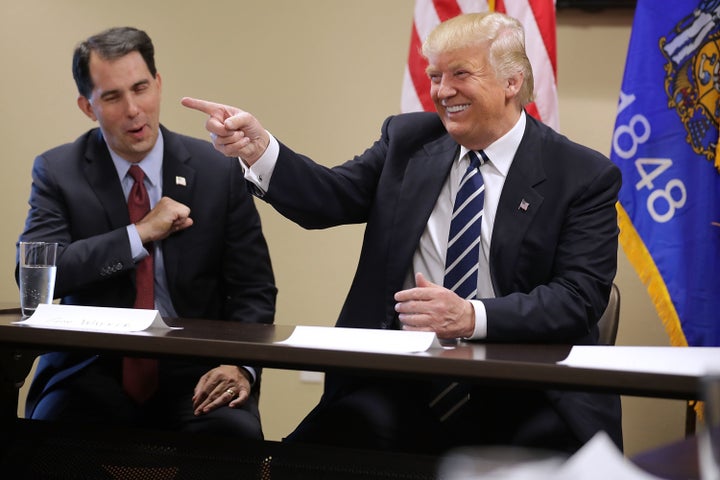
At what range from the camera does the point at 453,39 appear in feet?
7.90

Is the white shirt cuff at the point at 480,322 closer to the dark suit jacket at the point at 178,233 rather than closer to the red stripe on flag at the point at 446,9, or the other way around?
the dark suit jacket at the point at 178,233

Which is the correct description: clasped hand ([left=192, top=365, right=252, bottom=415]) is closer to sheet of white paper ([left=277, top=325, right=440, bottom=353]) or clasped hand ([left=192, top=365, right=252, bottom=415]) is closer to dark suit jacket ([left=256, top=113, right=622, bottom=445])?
dark suit jacket ([left=256, top=113, right=622, bottom=445])

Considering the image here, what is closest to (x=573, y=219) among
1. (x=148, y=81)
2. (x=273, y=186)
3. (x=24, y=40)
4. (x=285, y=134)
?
(x=273, y=186)

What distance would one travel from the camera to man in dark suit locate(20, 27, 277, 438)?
2.40 m

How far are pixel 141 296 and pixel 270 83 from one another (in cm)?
185

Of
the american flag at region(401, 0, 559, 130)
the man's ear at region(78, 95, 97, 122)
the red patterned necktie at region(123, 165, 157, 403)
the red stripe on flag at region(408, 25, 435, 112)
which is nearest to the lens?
the red patterned necktie at region(123, 165, 157, 403)

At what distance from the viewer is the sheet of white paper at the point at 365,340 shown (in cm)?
158

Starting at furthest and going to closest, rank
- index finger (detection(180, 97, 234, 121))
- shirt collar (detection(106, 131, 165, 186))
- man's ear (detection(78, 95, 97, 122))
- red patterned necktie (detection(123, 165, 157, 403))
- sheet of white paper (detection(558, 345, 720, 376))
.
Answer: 1. man's ear (detection(78, 95, 97, 122))
2. shirt collar (detection(106, 131, 165, 186))
3. red patterned necktie (detection(123, 165, 157, 403))
4. index finger (detection(180, 97, 234, 121))
5. sheet of white paper (detection(558, 345, 720, 376))

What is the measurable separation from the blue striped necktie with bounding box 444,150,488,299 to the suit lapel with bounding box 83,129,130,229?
3.19 ft

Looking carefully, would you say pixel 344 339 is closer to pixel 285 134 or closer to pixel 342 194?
pixel 342 194

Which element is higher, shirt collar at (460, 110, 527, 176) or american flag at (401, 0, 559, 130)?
american flag at (401, 0, 559, 130)

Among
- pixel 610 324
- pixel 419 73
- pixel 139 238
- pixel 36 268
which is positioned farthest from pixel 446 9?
pixel 36 268

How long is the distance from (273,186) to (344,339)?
797mm

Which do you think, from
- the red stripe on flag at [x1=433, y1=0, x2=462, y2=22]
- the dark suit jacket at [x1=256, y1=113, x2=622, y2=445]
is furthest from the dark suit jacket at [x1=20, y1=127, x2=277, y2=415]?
the red stripe on flag at [x1=433, y1=0, x2=462, y2=22]
